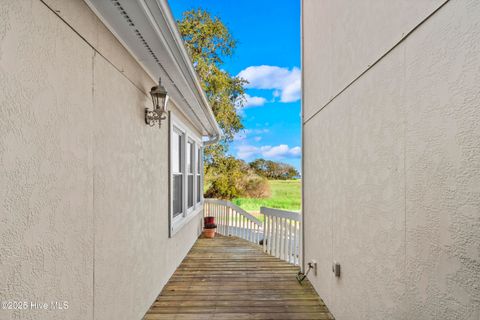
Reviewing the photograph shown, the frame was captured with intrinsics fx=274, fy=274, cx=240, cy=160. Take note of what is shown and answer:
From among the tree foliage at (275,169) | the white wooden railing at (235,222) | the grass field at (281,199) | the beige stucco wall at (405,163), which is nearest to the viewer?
the beige stucco wall at (405,163)

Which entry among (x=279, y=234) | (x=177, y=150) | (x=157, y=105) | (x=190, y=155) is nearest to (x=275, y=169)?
(x=190, y=155)

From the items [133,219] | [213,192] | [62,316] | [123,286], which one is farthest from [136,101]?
[213,192]

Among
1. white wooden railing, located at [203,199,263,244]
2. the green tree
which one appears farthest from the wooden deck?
the green tree

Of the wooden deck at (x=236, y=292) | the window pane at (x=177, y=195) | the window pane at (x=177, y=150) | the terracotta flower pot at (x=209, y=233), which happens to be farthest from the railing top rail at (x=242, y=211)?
the window pane at (x=177, y=150)

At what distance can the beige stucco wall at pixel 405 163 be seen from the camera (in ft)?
3.88

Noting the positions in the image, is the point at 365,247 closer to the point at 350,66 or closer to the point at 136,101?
the point at 350,66

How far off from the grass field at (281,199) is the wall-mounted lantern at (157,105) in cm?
899

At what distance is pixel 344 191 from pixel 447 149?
1397 millimetres

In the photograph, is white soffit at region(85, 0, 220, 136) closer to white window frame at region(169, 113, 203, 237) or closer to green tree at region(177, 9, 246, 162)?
white window frame at region(169, 113, 203, 237)

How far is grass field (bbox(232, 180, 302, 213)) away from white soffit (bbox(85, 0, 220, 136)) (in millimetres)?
8911

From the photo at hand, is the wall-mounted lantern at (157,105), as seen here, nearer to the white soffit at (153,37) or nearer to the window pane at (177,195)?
the white soffit at (153,37)

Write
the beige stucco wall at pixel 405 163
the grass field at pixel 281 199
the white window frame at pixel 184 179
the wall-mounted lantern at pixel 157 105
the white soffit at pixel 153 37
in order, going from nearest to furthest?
the beige stucco wall at pixel 405 163 → the white soffit at pixel 153 37 → the wall-mounted lantern at pixel 157 105 → the white window frame at pixel 184 179 → the grass field at pixel 281 199

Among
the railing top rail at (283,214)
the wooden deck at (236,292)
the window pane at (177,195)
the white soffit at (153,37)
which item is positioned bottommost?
the wooden deck at (236,292)

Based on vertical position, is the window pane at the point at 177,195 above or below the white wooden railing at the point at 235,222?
above
